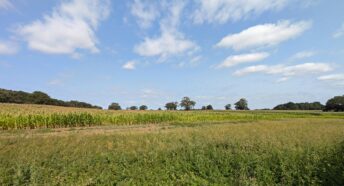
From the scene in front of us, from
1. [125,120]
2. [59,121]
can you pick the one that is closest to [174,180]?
[59,121]

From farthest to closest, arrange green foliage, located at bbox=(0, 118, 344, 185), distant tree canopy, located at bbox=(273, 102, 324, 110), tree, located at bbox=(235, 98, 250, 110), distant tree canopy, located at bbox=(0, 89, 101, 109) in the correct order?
1. distant tree canopy, located at bbox=(273, 102, 324, 110)
2. tree, located at bbox=(235, 98, 250, 110)
3. distant tree canopy, located at bbox=(0, 89, 101, 109)
4. green foliage, located at bbox=(0, 118, 344, 185)

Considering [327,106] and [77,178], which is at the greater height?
[327,106]

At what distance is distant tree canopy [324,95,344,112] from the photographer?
106m

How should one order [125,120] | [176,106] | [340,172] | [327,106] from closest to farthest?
1. [340,172]
2. [125,120]
3. [327,106]
4. [176,106]

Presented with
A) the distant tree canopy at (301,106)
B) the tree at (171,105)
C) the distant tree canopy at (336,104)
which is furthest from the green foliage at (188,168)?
the distant tree canopy at (301,106)

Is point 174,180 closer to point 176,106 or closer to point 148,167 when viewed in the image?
point 148,167

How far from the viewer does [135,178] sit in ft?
23.1

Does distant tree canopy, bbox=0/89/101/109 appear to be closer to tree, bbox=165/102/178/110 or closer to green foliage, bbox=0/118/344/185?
tree, bbox=165/102/178/110

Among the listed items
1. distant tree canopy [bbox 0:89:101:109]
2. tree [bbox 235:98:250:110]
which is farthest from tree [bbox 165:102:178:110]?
distant tree canopy [bbox 0:89:101:109]

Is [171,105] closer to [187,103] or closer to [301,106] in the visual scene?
[187,103]

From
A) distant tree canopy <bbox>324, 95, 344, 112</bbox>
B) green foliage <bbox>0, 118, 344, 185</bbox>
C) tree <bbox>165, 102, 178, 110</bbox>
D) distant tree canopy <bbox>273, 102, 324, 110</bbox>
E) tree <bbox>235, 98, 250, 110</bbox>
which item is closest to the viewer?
green foliage <bbox>0, 118, 344, 185</bbox>

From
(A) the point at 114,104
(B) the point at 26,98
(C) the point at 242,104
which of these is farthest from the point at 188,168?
(C) the point at 242,104

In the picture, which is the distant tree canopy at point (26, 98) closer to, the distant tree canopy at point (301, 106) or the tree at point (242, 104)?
the tree at point (242, 104)

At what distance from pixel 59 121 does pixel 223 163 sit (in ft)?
75.7
